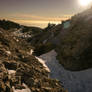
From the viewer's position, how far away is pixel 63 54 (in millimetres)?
30516

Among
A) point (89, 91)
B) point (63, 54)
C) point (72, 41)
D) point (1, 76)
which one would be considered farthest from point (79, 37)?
point (1, 76)

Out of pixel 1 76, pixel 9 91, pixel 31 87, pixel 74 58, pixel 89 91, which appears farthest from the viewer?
pixel 74 58

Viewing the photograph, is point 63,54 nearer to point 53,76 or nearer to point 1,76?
point 53,76

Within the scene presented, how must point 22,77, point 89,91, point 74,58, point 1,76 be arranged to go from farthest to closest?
point 74,58, point 89,91, point 22,77, point 1,76

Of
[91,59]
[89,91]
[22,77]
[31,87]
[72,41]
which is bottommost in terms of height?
[89,91]

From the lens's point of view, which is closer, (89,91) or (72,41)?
(89,91)

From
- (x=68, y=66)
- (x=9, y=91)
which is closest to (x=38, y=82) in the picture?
(x=9, y=91)

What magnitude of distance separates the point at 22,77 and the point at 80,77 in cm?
1117

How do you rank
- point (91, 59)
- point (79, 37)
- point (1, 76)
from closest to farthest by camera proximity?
point (1, 76), point (91, 59), point (79, 37)

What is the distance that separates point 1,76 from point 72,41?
22192mm

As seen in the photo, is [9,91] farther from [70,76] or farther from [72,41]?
[72,41]

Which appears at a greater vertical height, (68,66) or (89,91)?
(68,66)

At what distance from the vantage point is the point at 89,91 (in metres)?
17.8

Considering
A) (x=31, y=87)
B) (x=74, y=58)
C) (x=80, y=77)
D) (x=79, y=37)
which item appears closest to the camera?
(x=31, y=87)
